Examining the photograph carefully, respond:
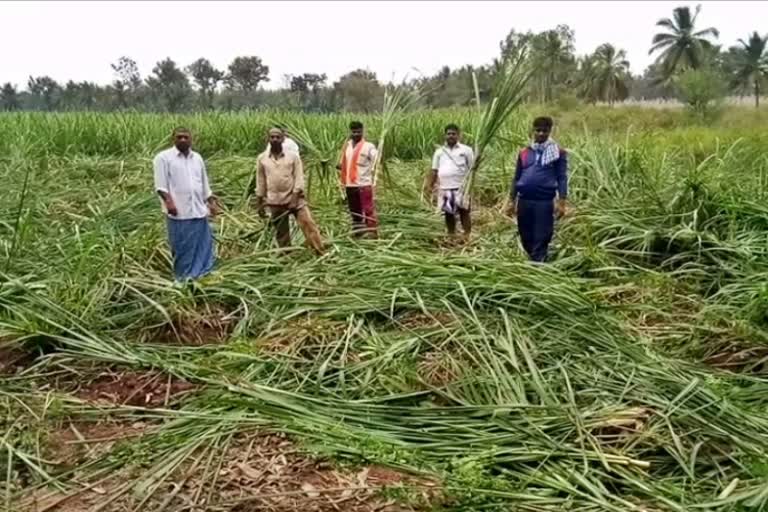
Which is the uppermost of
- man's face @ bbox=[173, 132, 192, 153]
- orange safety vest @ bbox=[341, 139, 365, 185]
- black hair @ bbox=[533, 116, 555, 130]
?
black hair @ bbox=[533, 116, 555, 130]

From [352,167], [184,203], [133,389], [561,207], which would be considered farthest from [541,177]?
[133,389]

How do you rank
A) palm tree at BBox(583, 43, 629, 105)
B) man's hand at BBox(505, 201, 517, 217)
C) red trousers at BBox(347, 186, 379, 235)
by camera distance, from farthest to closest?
palm tree at BBox(583, 43, 629, 105) < red trousers at BBox(347, 186, 379, 235) < man's hand at BBox(505, 201, 517, 217)

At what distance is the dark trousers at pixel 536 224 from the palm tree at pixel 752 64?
114 feet

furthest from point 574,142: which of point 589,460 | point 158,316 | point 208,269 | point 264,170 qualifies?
point 589,460

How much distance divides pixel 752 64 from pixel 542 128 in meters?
36.4

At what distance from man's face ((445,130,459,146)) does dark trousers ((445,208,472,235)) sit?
539 millimetres

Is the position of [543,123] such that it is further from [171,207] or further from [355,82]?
[355,82]

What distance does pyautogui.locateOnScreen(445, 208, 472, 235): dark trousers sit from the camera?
646cm

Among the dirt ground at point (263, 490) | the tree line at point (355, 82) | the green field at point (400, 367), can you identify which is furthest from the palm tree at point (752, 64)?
the dirt ground at point (263, 490)

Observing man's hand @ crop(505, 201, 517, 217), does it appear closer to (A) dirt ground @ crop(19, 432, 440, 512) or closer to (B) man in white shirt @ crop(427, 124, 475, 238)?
(B) man in white shirt @ crop(427, 124, 475, 238)

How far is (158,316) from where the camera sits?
446 centimetres

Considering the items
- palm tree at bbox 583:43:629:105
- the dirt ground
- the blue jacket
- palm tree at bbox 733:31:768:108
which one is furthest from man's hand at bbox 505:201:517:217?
palm tree at bbox 733:31:768:108

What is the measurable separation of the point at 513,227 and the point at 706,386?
11.1 feet

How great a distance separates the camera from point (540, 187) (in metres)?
5.41
